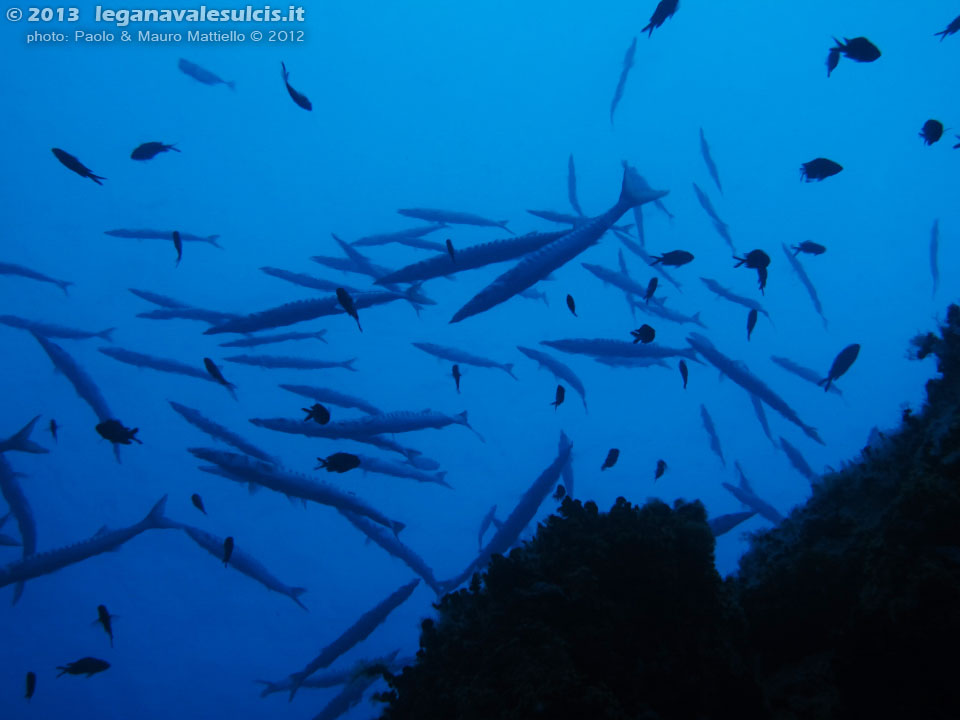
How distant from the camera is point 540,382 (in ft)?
121

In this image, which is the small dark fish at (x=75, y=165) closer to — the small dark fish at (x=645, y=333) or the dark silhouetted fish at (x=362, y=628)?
the small dark fish at (x=645, y=333)

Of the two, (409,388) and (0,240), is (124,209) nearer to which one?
(0,240)

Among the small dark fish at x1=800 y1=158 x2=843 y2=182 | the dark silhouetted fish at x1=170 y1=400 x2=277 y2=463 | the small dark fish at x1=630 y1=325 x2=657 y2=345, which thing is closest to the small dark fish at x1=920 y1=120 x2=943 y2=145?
the small dark fish at x1=800 y1=158 x2=843 y2=182

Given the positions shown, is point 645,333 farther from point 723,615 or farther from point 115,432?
point 115,432

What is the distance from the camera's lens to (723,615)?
3178 mm

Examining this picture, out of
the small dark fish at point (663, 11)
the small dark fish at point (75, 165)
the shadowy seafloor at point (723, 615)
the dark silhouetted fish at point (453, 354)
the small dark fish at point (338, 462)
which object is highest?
the dark silhouetted fish at point (453, 354)

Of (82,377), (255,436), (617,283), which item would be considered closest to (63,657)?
(255,436)

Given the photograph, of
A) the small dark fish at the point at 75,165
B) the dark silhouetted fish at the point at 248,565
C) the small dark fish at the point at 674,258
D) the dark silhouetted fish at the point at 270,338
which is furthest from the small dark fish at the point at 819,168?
the dark silhouetted fish at the point at 248,565

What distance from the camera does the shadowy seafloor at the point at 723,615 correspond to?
8.35ft

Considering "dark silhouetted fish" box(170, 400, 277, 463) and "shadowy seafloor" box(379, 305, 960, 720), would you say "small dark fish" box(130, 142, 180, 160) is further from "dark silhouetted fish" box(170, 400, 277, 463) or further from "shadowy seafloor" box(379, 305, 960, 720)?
"shadowy seafloor" box(379, 305, 960, 720)

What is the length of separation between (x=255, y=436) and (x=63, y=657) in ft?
41.3

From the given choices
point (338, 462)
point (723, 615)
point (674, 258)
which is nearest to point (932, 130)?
point (674, 258)

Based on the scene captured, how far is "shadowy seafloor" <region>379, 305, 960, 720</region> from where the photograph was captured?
2.54 metres

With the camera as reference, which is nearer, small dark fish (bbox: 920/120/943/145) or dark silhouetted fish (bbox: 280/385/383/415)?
small dark fish (bbox: 920/120/943/145)
